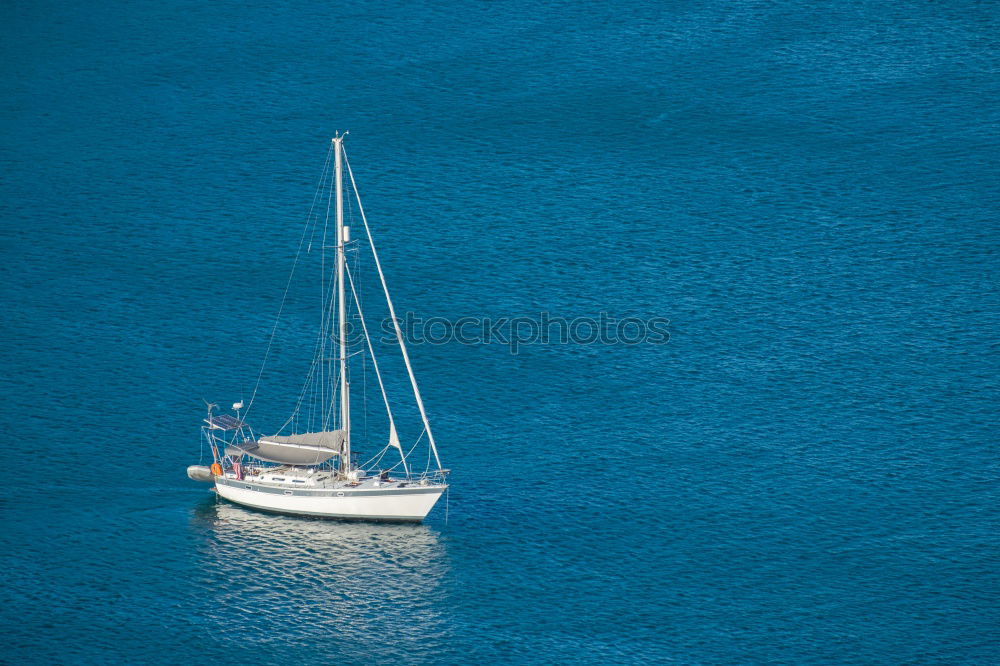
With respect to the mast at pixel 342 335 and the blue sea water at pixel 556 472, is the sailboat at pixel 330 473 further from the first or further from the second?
the blue sea water at pixel 556 472

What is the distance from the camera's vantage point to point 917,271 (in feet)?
645

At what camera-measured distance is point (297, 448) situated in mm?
151000

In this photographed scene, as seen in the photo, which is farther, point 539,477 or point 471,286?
point 471,286

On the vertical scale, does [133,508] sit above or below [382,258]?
below

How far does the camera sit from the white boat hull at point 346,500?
5778 inches

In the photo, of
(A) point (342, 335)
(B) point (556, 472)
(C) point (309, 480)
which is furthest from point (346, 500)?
(B) point (556, 472)

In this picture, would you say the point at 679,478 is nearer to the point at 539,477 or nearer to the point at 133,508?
the point at 539,477

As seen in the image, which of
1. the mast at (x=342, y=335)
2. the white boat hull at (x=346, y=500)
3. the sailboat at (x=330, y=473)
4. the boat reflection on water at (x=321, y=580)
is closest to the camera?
the boat reflection on water at (x=321, y=580)

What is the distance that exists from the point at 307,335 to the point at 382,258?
A: 64.5 feet

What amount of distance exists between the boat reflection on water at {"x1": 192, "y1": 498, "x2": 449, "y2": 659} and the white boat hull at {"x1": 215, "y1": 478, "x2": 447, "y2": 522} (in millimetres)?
975

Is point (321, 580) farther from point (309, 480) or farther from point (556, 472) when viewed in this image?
point (556, 472)

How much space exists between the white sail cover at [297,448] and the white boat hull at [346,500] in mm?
2694

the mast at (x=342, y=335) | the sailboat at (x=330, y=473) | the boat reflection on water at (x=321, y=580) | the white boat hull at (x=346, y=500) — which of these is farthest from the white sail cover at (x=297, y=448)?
the boat reflection on water at (x=321, y=580)

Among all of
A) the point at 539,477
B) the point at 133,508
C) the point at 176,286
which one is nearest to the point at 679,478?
the point at 539,477
